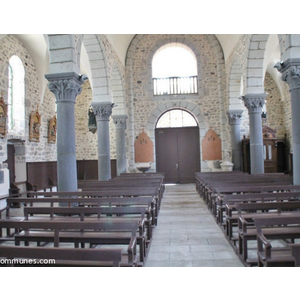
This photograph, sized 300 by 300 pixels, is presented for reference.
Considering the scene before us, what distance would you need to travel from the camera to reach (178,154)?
1562cm

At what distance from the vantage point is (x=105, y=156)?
10531 millimetres

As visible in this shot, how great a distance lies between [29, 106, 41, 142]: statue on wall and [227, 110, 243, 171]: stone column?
8.72 metres

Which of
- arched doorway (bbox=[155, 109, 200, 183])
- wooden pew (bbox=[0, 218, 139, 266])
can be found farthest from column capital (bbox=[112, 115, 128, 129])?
wooden pew (bbox=[0, 218, 139, 266])

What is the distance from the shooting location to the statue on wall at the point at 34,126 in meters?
11.8

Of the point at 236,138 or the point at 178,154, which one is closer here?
the point at 236,138

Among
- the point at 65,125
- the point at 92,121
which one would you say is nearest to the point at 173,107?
the point at 92,121

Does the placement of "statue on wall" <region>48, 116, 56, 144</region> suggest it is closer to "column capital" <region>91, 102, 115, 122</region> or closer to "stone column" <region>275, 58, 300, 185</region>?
"column capital" <region>91, 102, 115, 122</region>

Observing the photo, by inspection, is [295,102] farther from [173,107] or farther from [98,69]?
[173,107]

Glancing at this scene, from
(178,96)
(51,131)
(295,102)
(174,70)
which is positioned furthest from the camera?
(174,70)

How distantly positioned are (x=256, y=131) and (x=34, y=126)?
8.58 meters

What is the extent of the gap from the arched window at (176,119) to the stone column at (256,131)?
17.3 ft

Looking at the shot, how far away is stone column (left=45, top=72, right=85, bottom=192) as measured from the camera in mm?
6469
